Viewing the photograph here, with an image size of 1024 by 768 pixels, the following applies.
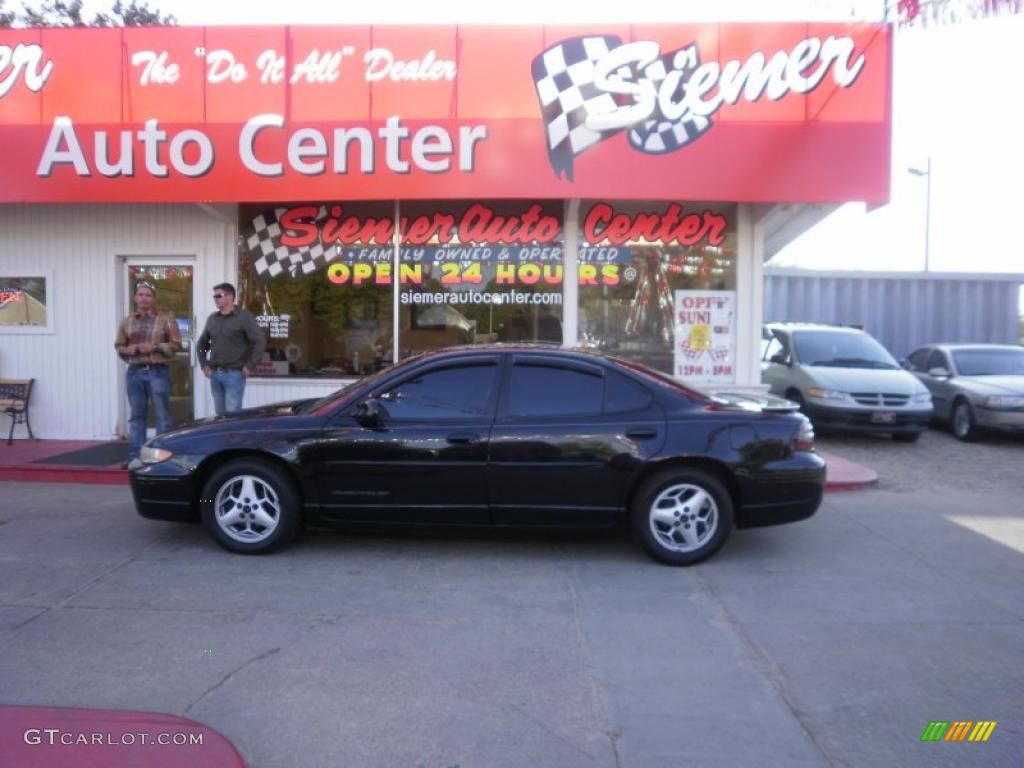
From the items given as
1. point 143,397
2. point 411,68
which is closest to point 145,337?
point 143,397

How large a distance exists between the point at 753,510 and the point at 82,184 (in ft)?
25.6

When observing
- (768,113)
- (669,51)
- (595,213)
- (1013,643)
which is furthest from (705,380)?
(1013,643)

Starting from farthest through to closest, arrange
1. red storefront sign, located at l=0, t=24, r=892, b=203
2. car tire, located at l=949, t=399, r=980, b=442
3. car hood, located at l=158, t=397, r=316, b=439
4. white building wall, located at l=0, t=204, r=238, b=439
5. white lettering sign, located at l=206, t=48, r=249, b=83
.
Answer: car tire, located at l=949, t=399, r=980, b=442, white building wall, located at l=0, t=204, r=238, b=439, white lettering sign, located at l=206, t=48, r=249, b=83, red storefront sign, located at l=0, t=24, r=892, b=203, car hood, located at l=158, t=397, r=316, b=439

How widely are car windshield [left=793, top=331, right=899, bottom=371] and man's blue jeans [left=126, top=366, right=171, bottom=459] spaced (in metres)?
8.53

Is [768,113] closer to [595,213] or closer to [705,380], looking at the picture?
[595,213]

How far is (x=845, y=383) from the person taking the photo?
37.7ft

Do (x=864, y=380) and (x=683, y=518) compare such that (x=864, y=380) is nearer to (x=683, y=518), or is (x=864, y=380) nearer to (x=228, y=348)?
(x=683, y=518)

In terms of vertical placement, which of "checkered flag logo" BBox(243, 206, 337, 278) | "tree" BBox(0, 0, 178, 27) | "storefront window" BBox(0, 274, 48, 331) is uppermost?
"tree" BBox(0, 0, 178, 27)

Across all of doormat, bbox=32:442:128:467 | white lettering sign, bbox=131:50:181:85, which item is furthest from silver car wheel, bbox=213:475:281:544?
white lettering sign, bbox=131:50:181:85

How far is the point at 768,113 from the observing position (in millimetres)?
9164

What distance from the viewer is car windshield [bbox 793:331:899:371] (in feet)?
40.7

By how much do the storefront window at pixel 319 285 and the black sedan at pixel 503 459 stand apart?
14.5ft

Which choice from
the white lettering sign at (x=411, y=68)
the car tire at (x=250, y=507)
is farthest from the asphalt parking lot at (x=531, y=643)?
the white lettering sign at (x=411, y=68)

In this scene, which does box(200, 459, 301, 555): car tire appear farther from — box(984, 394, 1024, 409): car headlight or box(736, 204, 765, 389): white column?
box(984, 394, 1024, 409): car headlight
